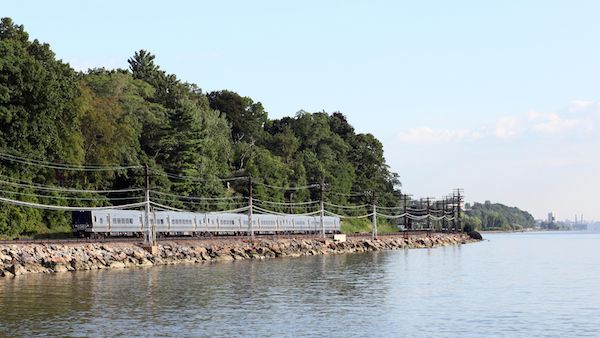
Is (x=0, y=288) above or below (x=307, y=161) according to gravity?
below

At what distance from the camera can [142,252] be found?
86250 millimetres

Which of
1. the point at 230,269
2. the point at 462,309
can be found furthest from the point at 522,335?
the point at 230,269

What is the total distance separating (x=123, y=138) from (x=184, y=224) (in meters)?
14.9

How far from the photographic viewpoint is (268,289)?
6019cm

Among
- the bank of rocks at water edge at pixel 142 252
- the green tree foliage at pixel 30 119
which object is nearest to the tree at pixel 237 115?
the bank of rocks at water edge at pixel 142 252

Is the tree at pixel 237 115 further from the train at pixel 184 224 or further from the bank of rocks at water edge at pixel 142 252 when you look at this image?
the bank of rocks at water edge at pixel 142 252

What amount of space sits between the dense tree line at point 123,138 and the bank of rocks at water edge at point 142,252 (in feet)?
39.4

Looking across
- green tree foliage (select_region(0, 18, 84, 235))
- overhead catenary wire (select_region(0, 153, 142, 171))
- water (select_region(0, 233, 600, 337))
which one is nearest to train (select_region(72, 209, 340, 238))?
green tree foliage (select_region(0, 18, 84, 235))

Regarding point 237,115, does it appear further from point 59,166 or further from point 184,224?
point 59,166

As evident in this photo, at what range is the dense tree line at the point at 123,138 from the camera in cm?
9075

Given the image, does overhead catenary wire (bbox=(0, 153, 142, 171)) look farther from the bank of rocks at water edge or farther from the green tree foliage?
the bank of rocks at water edge

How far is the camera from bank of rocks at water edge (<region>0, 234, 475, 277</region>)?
70500mm

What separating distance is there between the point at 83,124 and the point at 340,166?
89.6 m

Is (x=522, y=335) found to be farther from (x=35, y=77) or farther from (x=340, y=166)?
(x=340, y=166)
